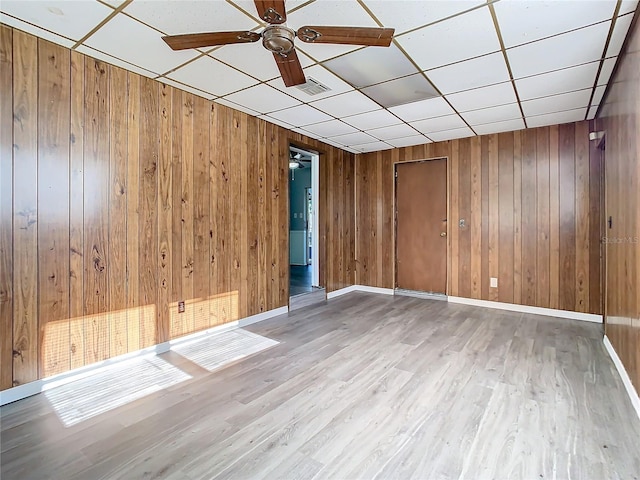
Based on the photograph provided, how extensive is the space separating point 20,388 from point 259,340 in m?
1.82

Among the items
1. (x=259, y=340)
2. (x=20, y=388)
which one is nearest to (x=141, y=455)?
(x=20, y=388)

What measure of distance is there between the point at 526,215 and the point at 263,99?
3.77 metres

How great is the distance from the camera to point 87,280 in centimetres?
255

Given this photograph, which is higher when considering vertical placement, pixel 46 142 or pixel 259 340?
pixel 46 142

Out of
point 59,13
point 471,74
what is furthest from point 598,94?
point 59,13

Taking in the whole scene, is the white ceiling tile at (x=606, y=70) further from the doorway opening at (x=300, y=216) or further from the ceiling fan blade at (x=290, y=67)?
the doorway opening at (x=300, y=216)

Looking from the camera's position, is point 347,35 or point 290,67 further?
point 290,67

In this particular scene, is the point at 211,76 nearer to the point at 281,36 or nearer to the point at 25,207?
the point at 281,36

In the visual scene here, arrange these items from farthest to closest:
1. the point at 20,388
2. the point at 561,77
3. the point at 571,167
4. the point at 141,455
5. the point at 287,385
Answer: the point at 571,167 → the point at 561,77 → the point at 287,385 → the point at 20,388 → the point at 141,455

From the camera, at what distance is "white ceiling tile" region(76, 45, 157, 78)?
2438 millimetres

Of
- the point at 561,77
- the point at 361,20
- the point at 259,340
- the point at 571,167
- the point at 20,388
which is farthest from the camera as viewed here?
the point at 571,167

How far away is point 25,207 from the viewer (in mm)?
2238

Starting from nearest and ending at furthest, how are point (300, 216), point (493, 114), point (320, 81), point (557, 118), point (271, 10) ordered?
point (271, 10), point (320, 81), point (493, 114), point (557, 118), point (300, 216)

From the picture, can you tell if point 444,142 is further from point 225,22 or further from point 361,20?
point 225,22
